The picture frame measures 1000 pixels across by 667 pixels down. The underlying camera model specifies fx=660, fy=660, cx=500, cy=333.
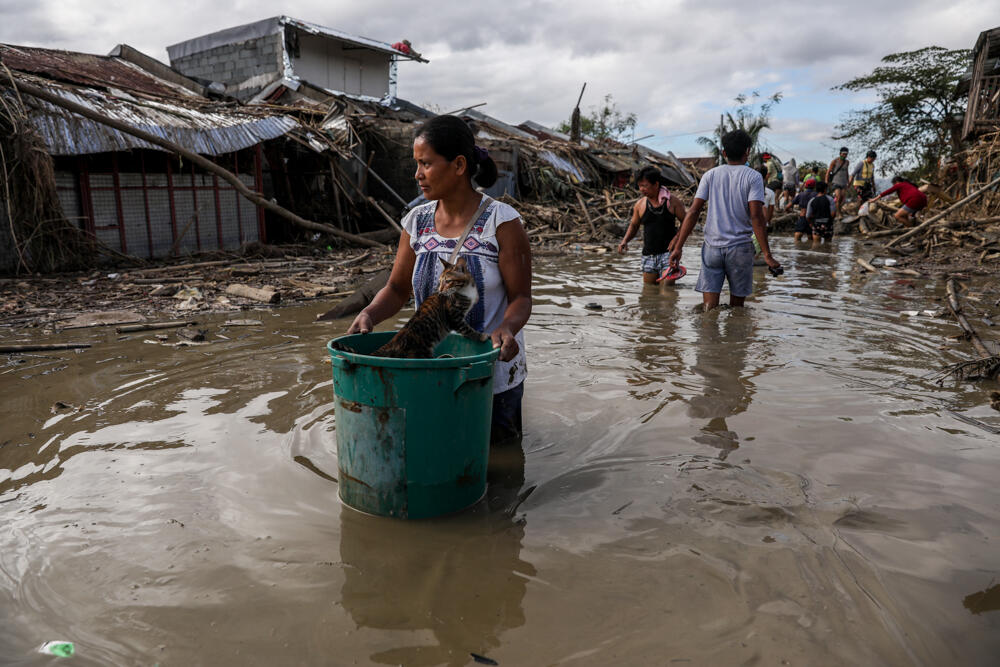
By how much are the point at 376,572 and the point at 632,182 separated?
21.1 m

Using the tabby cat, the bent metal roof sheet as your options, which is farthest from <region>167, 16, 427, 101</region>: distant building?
the tabby cat

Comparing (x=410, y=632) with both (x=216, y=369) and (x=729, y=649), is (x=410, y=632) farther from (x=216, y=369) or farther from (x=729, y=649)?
(x=216, y=369)

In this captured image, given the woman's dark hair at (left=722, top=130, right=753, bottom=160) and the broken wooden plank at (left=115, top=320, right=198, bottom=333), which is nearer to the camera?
the woman's dark hair at (left=722, top=130, right=753, bottom=160)


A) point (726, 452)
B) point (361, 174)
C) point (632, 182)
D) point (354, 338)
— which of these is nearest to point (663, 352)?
point (726, 452)

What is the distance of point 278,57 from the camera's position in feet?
69.1

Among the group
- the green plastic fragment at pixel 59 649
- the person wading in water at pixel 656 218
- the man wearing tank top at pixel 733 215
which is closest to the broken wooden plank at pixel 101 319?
the green plastic fragment at pixel 59 649

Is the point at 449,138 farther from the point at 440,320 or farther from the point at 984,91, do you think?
the point at 984,91

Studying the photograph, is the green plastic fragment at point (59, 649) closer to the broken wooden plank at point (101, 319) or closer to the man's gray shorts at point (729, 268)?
the broken wooden plank at point (101, 319)

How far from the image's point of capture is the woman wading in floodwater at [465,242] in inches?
112

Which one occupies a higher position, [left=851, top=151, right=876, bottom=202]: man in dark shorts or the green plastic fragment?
[left=851, top=151, right=876, bottom=202]: man in dark shorts

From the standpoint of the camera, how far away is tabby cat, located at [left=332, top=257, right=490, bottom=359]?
2.72 m

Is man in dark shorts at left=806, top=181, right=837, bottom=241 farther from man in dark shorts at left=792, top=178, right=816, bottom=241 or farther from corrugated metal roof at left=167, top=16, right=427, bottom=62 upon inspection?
corrugated metal roof at left=167, top=16, right=427, bottom=62

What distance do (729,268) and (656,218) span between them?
2004 mm

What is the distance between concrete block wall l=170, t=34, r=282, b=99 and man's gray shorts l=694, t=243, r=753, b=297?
61.1 ft
